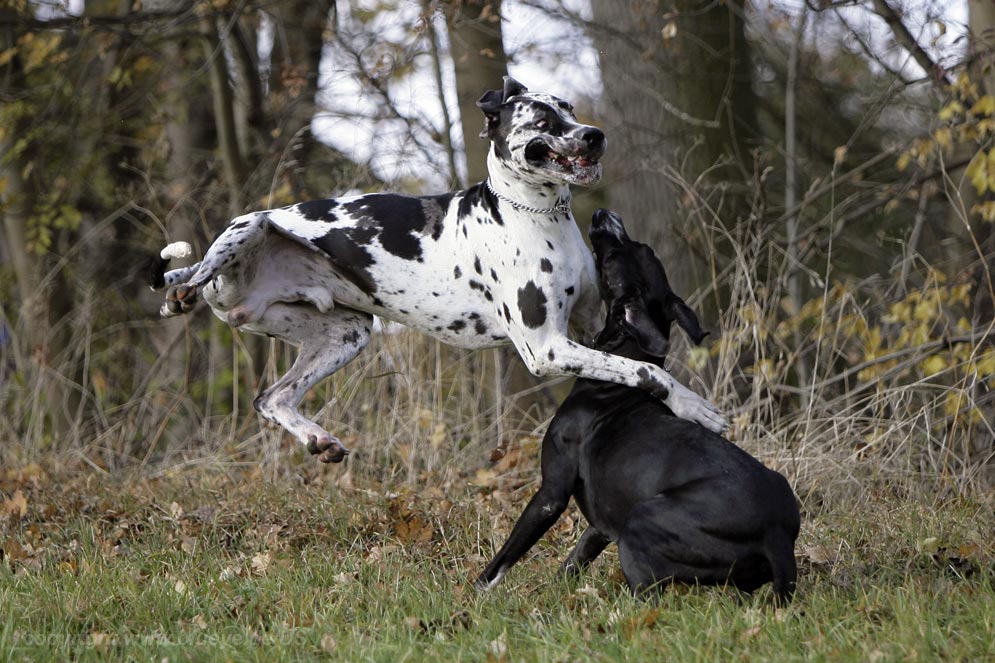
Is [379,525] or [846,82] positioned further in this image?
[846,82]

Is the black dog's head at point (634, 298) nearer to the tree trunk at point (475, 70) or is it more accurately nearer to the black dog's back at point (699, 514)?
the black dog's back at point (699, 514)

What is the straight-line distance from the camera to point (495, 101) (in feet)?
15.9

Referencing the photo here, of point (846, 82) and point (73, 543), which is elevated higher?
point (846, 82)

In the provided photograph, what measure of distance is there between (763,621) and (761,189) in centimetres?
487

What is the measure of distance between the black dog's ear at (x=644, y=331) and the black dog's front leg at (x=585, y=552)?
2.86 feet

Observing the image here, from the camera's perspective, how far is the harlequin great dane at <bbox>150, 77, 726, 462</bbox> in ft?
15.3

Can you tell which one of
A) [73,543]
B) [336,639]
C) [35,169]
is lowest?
[73,543]

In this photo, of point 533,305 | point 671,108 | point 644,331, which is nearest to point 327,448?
point 533,305

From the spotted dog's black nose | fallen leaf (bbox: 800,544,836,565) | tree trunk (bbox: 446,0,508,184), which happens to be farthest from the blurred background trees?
the spotted dog's black nose

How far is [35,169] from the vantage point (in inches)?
475

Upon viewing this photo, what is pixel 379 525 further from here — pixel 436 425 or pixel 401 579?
pixel 436 425

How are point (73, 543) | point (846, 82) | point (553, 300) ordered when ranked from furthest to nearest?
point (846, 82), point (73, 543), point (553, 300)

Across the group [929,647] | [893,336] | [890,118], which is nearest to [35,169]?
[893,336]

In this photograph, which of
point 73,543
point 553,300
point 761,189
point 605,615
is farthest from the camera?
point 761,189
